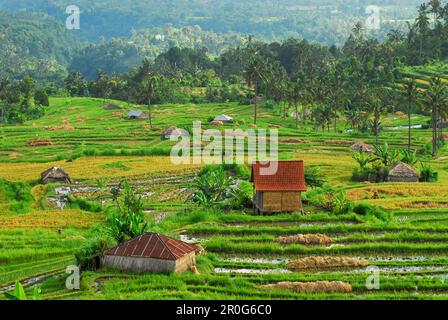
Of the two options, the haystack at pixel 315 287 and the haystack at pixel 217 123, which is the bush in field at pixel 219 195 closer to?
the haystack at pixel 315 287

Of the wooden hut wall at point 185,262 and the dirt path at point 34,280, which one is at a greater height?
the wooden hut wall at point 185,262

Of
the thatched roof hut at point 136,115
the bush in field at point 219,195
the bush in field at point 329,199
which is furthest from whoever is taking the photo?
the thatched roof hut at point 136,115

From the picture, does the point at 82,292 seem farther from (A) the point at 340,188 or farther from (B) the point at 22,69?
(B) the point at 22,69

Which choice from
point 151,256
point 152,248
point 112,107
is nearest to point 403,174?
point 152,248

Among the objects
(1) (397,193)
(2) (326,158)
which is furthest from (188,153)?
(1) (397,193)

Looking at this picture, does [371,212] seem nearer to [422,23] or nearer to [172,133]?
[172,133]

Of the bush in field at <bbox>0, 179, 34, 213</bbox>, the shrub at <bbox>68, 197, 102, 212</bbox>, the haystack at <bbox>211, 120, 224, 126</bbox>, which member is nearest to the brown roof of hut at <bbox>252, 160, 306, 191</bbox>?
the shrub at <bbox>68, 197, 102, 212</bbox>

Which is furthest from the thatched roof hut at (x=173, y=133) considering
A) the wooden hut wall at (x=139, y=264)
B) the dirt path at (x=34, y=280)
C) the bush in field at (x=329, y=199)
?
the wooden hut wall at (x=139, y=264)
